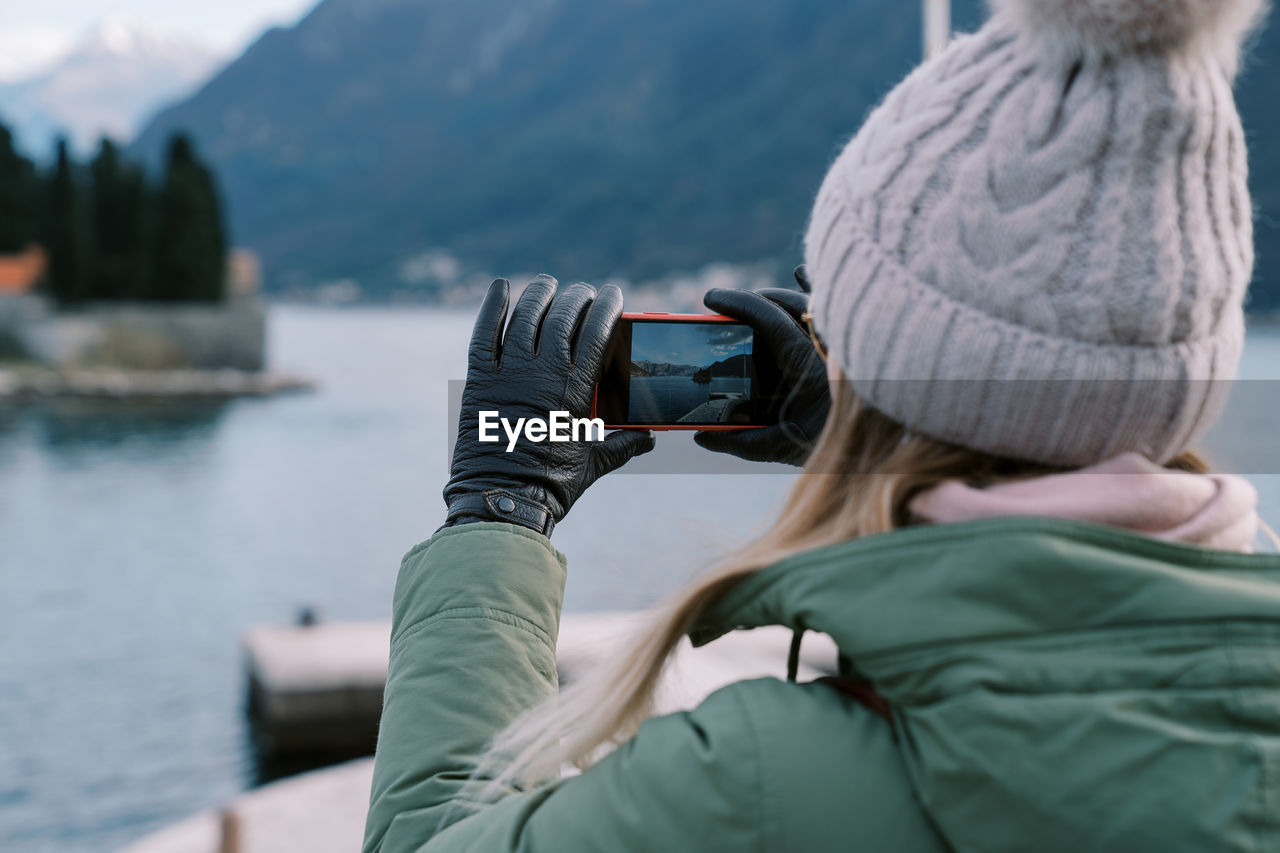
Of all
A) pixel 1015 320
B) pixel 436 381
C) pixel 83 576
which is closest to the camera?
pixel 1015 320

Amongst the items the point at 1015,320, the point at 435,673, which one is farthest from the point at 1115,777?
the point at 435,673

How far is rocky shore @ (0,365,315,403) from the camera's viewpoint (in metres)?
51.8

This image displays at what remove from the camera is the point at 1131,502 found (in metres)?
0.80

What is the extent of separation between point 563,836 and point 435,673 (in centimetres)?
26

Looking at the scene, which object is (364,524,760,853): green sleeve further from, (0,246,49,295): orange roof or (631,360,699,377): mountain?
(0,246,49,295): orange roof

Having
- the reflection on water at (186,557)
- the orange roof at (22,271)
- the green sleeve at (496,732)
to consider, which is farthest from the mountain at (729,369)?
the orange roof at (22,271)

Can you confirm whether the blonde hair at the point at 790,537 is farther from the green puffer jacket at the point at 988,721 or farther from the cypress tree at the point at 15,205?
the cypress tree at the point at 15,205

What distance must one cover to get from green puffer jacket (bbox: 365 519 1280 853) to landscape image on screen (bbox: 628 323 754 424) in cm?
70

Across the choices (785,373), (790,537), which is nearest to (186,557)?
(785,373)

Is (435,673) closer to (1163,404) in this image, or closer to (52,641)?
(1163,404)

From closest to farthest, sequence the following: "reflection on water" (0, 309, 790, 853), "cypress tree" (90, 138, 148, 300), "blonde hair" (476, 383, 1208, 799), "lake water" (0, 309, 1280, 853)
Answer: "blonde hair" (476, 383, 1208, 799) → "lake water" (0, 309, 1280, 853) → "reflection on water" (0, 309, 790, 853) → "cypress tree" (90, 138, 148, 300)

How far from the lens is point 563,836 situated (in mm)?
831

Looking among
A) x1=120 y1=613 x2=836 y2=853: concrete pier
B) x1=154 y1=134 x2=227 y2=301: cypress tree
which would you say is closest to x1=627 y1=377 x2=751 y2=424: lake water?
x1=120 y1=613 x2=836 y2=853: concrete pier

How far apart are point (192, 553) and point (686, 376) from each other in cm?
3194
